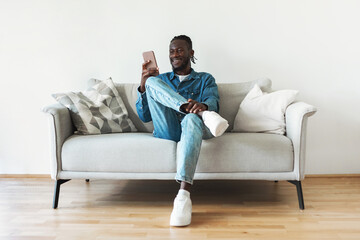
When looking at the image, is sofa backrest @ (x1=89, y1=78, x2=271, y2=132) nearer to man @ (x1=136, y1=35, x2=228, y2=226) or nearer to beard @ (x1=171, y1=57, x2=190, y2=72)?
man @ (x1=136, y1=35, x2=228, y2=226)

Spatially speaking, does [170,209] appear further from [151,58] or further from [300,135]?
[151,58]

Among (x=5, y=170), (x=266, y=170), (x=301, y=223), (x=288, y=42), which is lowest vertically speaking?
(x=5, y=170)

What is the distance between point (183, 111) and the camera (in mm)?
2086

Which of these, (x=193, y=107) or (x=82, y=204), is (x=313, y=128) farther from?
(x=82, y=204)

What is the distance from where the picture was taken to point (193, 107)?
209 centimetres

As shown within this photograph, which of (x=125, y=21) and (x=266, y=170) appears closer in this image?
(x=266, y=170)

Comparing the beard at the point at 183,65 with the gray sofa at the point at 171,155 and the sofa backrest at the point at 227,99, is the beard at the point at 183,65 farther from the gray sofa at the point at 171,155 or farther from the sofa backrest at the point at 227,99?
the gray sofa at the point at 171,155

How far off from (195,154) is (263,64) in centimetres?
138

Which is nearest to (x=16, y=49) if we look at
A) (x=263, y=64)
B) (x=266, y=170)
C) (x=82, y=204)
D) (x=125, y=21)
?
(x=125, y=21)

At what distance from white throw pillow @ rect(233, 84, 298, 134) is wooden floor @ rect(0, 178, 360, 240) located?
48cm

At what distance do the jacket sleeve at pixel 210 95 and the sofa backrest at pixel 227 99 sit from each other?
195 millimetres

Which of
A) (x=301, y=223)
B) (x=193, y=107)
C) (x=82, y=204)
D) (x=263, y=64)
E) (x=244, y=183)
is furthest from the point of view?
(x=263, y=64)

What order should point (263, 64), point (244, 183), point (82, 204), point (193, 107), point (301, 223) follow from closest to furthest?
point (301, 223)
point (193, 107)
point (82, 204)
point (244, 183)
point (263, 64)

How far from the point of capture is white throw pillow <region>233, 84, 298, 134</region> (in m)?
2.36
